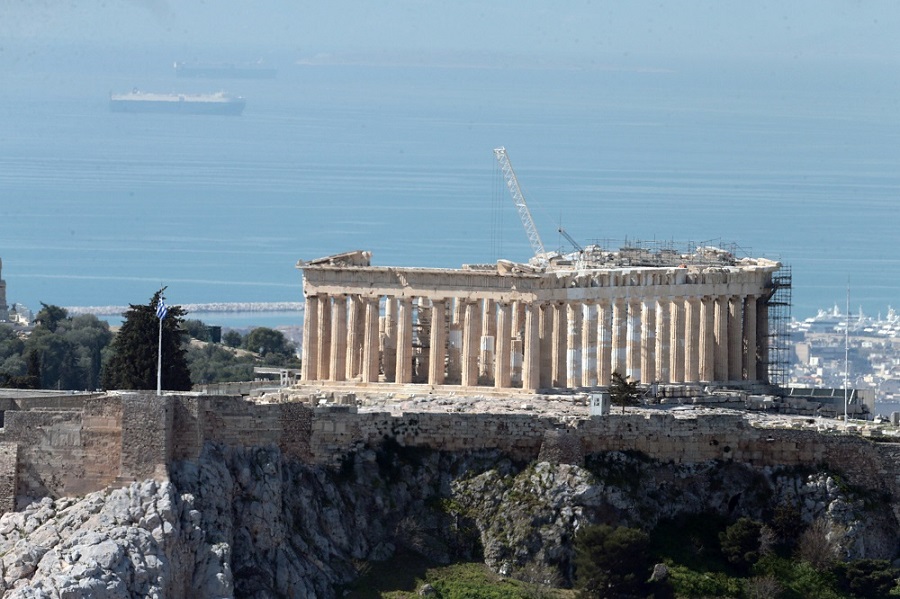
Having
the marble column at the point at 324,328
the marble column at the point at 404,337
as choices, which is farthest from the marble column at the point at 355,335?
the marble column at the point at 404,337

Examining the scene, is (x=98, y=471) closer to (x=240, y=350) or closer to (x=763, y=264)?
(x=763, y=264)

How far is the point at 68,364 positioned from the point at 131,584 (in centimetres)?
4723

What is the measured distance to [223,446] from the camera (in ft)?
274

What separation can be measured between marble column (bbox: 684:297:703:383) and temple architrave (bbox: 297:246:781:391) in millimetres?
36

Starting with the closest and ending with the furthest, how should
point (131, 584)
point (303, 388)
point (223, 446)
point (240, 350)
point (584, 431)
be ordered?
point (131, 584) < point (223, 446) < point (584, 431) < point (303, 388) < point (240, 350)

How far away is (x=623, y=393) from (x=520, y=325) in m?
8.22

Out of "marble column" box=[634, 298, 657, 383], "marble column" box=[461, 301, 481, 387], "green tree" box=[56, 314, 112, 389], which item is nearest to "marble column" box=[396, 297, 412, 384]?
"marble column" box=[461, 301, 481, 387]

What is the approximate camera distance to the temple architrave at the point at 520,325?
105 meters

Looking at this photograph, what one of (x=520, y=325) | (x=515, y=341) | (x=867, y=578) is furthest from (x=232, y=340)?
(x=867, y=578)

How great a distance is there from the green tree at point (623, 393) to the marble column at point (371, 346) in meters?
8.73

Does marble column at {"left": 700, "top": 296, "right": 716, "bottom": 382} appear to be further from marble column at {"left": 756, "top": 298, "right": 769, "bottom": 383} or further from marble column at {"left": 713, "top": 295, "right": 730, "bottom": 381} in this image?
marble column at {"left": 756, "top": 298, "right": 769, "bottom": 383}

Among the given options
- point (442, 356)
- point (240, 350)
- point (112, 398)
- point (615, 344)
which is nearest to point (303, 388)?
point (442, 356)

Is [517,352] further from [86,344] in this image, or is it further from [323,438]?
[86,344]

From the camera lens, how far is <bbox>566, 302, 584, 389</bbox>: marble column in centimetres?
10638
